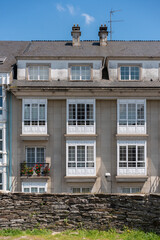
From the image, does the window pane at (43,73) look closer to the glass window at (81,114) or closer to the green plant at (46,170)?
the glass window at (81,114)

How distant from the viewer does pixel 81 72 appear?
18.0 meters

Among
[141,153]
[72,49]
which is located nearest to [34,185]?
[141,153]

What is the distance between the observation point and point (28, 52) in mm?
18672

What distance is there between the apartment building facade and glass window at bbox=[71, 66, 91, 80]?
1.03ft

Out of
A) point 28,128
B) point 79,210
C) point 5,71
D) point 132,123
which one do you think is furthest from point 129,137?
point 5,71

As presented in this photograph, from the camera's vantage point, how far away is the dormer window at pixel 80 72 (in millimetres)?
17953

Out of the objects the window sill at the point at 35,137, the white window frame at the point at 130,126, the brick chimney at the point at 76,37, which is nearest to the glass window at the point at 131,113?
the white window frame at the point at 130,126

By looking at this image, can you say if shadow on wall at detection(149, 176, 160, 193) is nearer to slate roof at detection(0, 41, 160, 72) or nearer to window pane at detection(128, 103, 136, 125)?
window pane at detection(128, 103, 136, 125)

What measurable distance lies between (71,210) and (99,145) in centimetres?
817

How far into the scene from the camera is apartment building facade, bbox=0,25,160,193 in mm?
16547

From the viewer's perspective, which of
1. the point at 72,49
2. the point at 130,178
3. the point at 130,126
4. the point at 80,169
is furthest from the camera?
the point at 72,49

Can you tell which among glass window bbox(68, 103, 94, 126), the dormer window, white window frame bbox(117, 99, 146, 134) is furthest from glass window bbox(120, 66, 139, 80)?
glass window bbox(68, 103, 94, 126)

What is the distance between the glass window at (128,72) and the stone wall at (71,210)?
1111cm

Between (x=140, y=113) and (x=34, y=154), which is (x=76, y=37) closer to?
(x=140, y=113)
